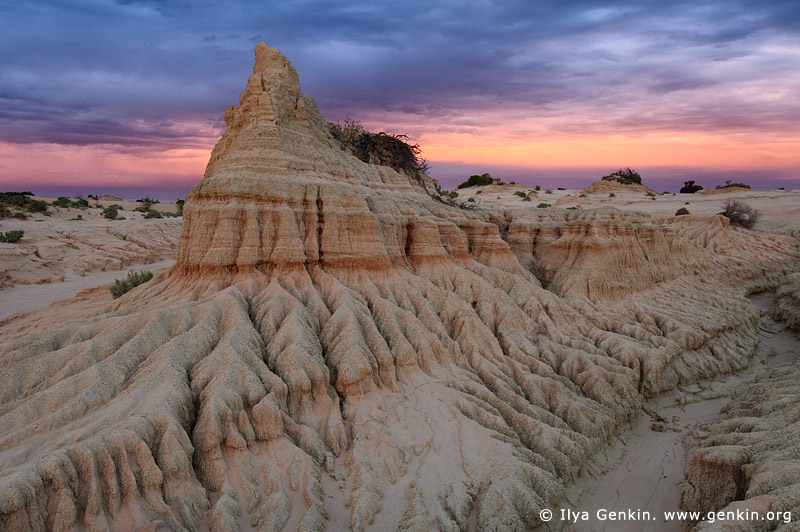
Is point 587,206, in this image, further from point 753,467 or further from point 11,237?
point 11,237

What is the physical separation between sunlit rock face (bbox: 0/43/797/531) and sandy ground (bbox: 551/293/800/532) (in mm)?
636

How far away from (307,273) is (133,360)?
19.0 feet

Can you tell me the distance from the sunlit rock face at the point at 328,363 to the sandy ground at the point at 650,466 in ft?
2.09

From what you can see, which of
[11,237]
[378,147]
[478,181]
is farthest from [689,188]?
[11,237]

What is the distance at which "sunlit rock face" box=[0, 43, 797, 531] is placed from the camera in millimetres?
8398

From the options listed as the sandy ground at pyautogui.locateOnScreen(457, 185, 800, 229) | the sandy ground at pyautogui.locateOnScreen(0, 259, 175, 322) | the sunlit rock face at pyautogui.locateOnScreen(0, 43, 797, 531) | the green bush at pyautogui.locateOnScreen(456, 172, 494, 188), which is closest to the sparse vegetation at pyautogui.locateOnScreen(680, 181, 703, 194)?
the sandy ground at pyautogui.locateOnScreen(457, 185, 800, 229)

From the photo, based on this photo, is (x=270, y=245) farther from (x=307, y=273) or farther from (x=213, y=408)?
(x=213, y=408)

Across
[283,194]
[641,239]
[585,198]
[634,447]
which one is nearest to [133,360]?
[283,194]

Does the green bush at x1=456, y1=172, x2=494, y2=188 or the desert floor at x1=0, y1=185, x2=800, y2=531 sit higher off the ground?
the green bush at x1=456, y1=172, x2=494, y2=188

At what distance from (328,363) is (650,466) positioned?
1016cm

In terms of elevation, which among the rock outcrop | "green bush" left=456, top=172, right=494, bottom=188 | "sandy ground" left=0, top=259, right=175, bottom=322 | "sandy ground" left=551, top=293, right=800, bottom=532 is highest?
"green bush" left=456, top=172, right=494, bottom=188

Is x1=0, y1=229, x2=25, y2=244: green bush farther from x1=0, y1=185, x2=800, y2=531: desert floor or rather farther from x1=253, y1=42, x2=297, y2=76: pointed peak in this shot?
x1=253, y1=42, x2=297, y2=76: pointed peak

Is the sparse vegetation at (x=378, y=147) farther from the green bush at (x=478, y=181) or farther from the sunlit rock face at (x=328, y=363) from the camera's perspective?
the green bush at (x=478, y=181)

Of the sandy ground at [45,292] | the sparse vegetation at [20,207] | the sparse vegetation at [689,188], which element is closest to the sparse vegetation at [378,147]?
the sandy ground at [45,292]
